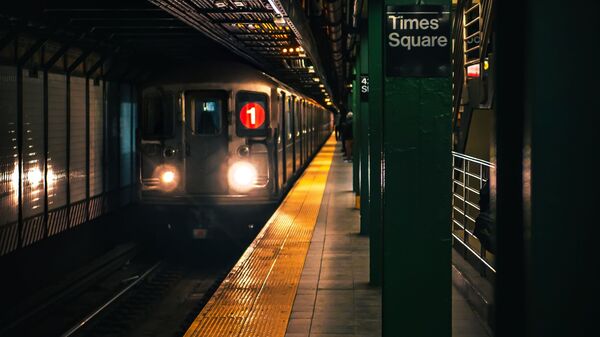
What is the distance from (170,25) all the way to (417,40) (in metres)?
7.51

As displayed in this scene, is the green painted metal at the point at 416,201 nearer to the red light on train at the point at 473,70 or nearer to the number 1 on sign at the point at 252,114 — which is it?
the red light on train at the point at 473,70

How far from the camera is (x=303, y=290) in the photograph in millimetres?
7164

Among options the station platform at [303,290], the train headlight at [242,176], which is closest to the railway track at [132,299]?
the station platform at [303,290]

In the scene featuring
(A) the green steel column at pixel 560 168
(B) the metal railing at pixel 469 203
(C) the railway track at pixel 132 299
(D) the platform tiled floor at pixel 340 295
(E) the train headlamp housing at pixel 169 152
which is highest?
(A) the green steel column at pixel 560 168

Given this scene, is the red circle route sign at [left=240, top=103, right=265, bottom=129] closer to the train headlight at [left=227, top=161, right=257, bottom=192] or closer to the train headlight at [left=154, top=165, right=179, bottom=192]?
the train headlight at [left=227, top=161, right=257, bottom=192]

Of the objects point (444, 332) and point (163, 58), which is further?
point (163, 58)

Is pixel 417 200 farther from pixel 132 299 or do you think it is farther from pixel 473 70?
pixel 132 299

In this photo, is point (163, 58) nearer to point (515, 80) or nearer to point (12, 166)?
point (12, 166)

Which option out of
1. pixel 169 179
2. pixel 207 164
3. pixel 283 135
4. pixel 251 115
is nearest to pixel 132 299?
pixel 169 179

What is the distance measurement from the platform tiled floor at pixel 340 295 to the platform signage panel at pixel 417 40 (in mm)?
2232

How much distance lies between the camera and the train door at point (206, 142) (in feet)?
37.7

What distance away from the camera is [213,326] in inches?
231

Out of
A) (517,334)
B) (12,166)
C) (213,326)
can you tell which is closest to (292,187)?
(12,166)

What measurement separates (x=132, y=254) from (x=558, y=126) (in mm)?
11598
